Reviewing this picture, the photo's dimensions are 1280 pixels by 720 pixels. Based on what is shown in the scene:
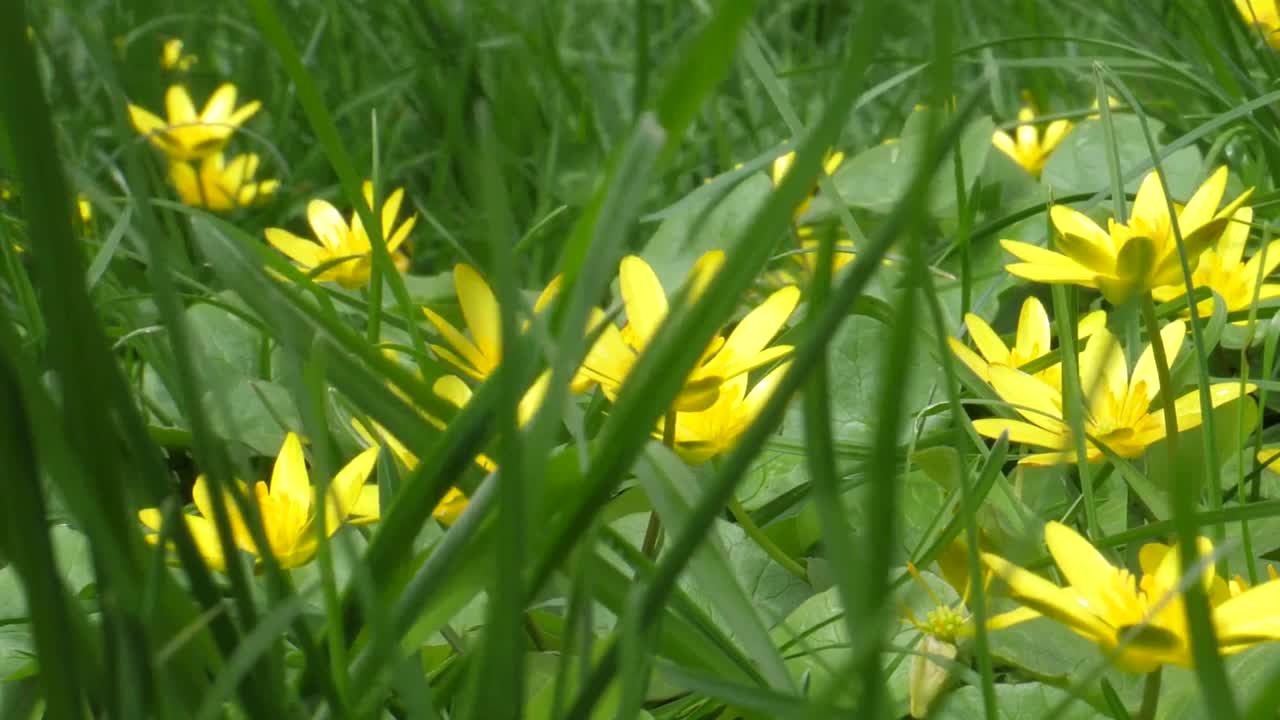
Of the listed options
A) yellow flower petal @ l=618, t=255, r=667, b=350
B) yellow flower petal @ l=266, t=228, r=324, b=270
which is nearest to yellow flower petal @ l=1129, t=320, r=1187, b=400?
yellow flower petal @ l=618, t=255, r=667, b=350

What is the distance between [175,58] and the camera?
1.80 metres

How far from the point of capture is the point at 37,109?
317 mm

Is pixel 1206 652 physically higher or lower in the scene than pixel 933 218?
lower

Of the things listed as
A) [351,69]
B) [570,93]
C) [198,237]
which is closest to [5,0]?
[198,237]

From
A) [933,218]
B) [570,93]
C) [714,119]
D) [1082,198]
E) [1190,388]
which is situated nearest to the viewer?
[1190,388]

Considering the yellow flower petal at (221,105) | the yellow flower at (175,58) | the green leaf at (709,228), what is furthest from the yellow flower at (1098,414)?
the yellow flower at (175,58)

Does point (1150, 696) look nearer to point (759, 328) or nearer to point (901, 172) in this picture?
point (759, 328)

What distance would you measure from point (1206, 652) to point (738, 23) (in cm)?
18

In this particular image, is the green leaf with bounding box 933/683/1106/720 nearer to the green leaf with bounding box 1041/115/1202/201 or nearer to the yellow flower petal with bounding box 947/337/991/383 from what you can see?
the yellow flower petal with bounding box 947/337/991/383

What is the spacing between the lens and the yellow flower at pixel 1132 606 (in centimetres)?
39

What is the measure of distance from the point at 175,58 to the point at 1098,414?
150cm

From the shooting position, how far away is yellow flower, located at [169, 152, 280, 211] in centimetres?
142

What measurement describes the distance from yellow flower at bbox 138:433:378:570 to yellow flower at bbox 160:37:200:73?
1.26m

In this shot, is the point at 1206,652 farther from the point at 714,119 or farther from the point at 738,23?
the point at 714,119
